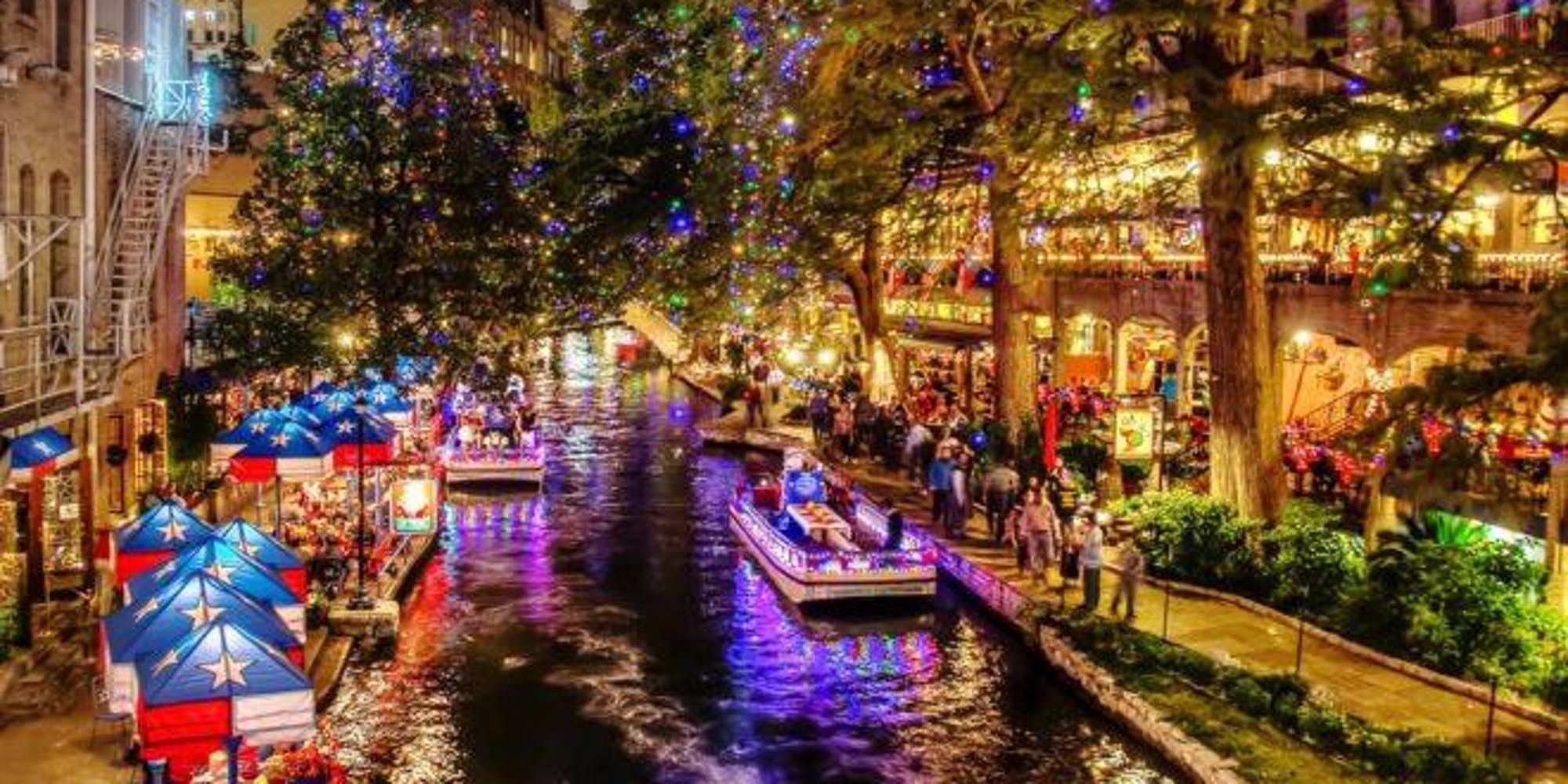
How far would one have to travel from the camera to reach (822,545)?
27.4 meters

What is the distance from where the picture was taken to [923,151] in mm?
35750

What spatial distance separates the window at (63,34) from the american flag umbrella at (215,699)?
12.3 metres

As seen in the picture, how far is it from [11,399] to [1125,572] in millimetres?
15964

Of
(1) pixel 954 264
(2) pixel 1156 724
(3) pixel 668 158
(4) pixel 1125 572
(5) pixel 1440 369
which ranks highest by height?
(3) pixel 668 158

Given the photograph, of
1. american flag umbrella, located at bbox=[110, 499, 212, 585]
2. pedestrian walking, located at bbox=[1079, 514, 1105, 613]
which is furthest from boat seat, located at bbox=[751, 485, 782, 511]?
american flag umbrella, located at bbox=[110, 499, 212, 585]

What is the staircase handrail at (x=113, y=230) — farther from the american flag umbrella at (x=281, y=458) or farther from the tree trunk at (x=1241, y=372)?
the tree trunk at (x=1241, y=372)

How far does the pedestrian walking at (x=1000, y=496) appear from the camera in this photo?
92.8 ft

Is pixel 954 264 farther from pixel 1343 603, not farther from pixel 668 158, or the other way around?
pixel 1343 603

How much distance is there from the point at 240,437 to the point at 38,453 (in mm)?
6130

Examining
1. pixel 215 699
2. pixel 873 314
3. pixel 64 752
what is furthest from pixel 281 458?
pixel 873 314

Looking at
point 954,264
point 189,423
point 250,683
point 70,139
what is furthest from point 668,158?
point 250,683

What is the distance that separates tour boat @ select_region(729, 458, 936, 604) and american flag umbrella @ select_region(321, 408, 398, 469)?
7.51 meters

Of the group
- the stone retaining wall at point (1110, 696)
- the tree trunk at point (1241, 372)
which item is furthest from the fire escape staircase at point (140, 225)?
the tree trunk at point (1241, 372)

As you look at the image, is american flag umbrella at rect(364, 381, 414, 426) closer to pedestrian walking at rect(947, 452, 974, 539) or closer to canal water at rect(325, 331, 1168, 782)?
canal water at rect(325, 331, 1168, 782)
